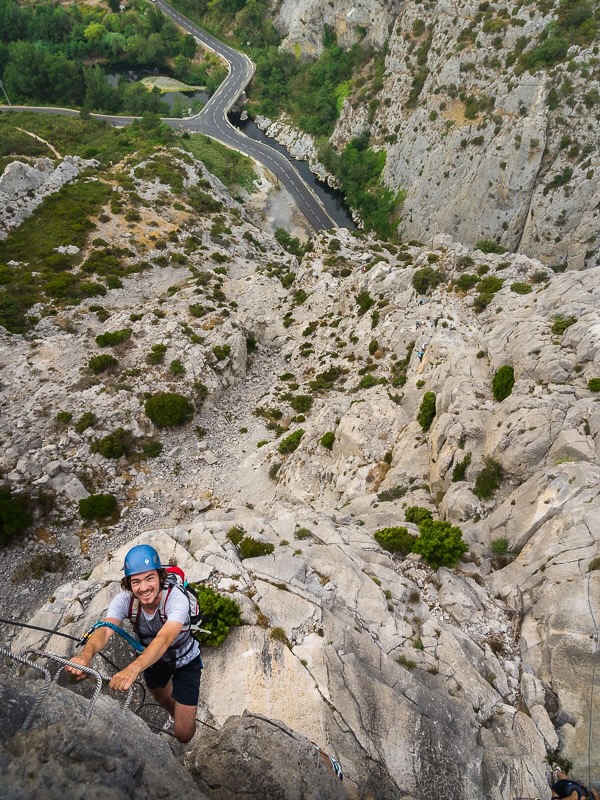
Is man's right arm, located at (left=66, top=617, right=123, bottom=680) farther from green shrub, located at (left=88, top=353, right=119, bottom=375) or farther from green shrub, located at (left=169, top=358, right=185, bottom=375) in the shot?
green shrub, located at (left=88, top=353, right=119, bottom=375)

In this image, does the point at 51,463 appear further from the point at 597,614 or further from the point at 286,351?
the point at 597,614

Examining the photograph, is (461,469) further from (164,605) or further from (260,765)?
(164,605)

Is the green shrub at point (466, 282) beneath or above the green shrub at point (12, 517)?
above

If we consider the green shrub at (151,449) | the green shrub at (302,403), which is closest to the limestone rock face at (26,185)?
the green shrub at (151,449)

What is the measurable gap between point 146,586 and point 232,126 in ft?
456

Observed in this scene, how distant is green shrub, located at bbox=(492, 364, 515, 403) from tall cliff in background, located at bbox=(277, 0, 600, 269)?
56426mm

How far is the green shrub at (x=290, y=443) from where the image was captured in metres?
37.4

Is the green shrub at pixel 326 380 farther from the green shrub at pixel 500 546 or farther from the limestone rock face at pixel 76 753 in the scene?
the limestone rock face at pixel 76 753

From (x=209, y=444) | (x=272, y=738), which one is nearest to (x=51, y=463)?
(x=209, y=444)

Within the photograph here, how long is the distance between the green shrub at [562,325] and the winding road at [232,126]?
261 ft

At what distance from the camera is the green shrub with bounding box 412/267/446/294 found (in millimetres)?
45219

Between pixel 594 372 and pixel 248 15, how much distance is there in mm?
167287

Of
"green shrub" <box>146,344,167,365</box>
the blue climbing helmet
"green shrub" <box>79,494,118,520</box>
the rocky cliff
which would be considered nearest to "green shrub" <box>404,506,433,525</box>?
the rocky cliff

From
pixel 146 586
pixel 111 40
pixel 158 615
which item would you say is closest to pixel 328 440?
pixel 158 615
